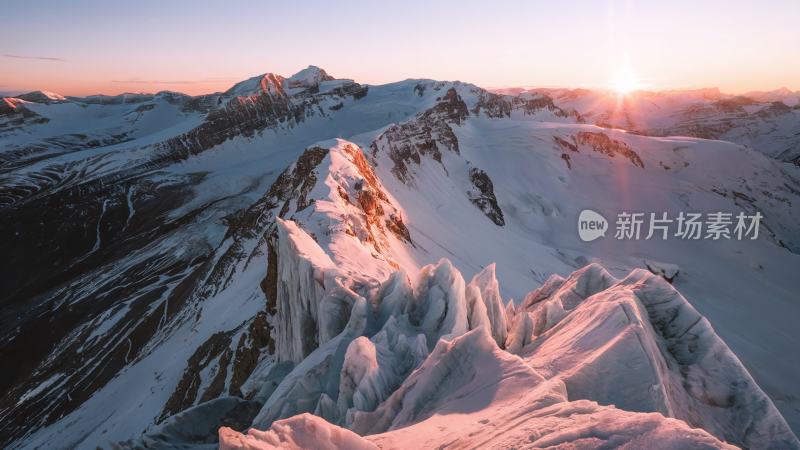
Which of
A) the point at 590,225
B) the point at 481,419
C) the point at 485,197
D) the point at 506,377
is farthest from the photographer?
the point at 590,225

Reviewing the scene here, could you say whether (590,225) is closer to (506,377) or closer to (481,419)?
(506,377)

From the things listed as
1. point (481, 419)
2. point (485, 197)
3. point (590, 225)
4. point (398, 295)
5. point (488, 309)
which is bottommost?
point (590, 225)

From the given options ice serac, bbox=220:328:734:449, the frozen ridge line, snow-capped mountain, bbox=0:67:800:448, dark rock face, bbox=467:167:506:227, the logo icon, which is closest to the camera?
ice serac, bbox=220:328:734:449

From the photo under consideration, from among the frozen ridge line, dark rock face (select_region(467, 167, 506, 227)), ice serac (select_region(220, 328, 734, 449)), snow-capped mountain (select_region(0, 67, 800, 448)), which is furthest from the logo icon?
ice serac (select_region(220, 328, 734, 449))

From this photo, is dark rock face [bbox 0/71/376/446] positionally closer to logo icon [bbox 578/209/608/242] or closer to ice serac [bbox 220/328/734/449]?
ice serac [bbox 220/328/734/449]

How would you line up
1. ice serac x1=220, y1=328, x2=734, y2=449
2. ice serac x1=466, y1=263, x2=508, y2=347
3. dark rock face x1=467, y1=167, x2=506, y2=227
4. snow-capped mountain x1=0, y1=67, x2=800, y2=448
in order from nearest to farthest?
ice serac x1=220, y1=328, x2=734, y2=449
snow-capped mountain x1=0, y1=67, x2=800, y2=448
ice serac x1=466, y1=263, x2=508, y2=347
dark rock face x1=467, y1=167, x2=506, y2=227

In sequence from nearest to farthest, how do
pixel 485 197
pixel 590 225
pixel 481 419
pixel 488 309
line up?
pixel 481 419
pixel 488 309
pixel 485 197
pixel 590 225

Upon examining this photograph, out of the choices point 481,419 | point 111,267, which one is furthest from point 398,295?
point 111,267
